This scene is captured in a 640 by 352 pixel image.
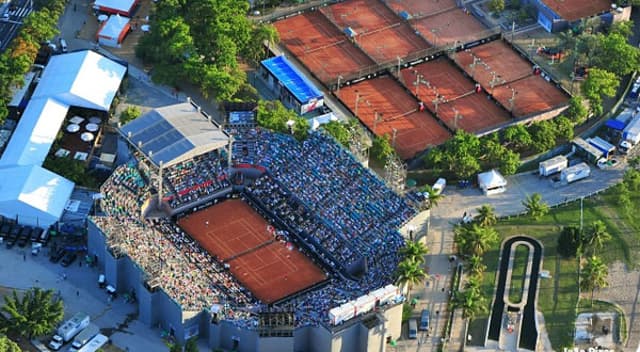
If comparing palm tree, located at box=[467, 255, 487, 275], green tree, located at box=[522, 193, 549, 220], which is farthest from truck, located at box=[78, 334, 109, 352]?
green tree, located at box=[522, 193, 549, 220]

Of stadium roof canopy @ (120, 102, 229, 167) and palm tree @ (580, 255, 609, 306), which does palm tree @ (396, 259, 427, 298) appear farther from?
stadium roof canopy @ (120, 102, 229, 167)

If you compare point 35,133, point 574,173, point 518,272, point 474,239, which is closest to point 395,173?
point 474,239

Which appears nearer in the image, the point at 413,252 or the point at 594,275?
the point at 413,252

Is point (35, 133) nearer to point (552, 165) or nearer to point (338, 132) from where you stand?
point (338, 132)

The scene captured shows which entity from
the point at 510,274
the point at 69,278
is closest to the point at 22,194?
the point at 69,278

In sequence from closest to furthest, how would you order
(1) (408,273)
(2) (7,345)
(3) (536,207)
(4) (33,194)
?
1. (2) (7,345)
2. (1) (408,273)
3. (4) (33,194)
4. (3) (536,207)

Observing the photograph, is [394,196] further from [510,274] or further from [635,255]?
[635,255]
